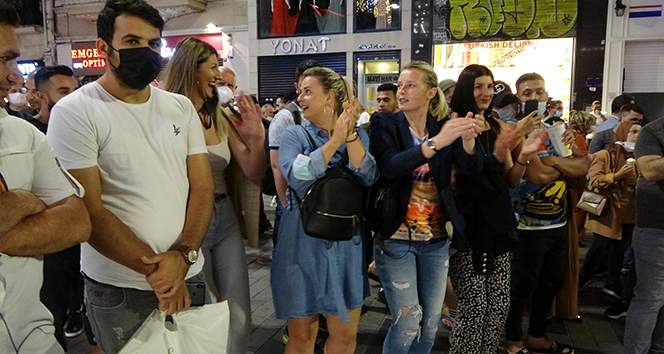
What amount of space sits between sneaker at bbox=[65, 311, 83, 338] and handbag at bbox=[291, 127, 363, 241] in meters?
2.47

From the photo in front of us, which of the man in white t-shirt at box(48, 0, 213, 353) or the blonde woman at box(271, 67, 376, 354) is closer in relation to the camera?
the man in white t-shirt at box(48, 0, 213, 353)

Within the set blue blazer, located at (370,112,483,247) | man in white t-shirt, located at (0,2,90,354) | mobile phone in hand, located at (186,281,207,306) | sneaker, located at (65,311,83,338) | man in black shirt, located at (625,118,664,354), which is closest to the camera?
man in white t-shirt, located at (0,2,90,354)

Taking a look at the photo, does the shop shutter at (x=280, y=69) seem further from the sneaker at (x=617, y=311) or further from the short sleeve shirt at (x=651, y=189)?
the short sleeve shirt at (x=651, y=189)

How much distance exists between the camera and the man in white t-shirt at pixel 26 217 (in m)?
1.42

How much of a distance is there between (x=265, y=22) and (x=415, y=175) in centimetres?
1249

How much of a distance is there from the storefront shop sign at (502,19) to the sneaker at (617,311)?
29.2ft

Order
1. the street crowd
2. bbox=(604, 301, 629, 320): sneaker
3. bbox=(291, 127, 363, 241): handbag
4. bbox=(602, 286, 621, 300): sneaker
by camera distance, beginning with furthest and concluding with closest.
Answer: bbox=(602, 286, 621, 300): sneaker < bbox=(604, 301, 629, 320): sneaker < bbox=(291, 127, 363, 241): handbag < the street crowd

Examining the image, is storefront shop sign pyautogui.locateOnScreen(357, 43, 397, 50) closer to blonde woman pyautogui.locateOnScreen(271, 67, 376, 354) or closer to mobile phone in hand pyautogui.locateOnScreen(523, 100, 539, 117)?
mobile phone in hand pyautogui.locateOnScreen(523, 100, 539, 117)

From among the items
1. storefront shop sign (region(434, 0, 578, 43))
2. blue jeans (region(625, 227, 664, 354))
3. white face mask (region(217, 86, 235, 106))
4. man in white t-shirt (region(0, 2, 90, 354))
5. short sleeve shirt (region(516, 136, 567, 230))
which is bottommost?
blue jeans (region(625, 227, 664, 354))

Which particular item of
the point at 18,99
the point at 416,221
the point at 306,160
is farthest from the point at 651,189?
the point at 18,99

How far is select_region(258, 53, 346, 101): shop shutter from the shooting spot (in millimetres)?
13945

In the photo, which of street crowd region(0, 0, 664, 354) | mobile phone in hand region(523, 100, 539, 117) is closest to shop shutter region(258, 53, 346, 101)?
street crowd region(0, 0, 664, 354)

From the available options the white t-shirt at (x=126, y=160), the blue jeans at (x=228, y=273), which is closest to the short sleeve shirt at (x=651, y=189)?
the blue jeans at (x=228, y=273)

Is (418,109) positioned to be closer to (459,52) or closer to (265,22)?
(459,52)
